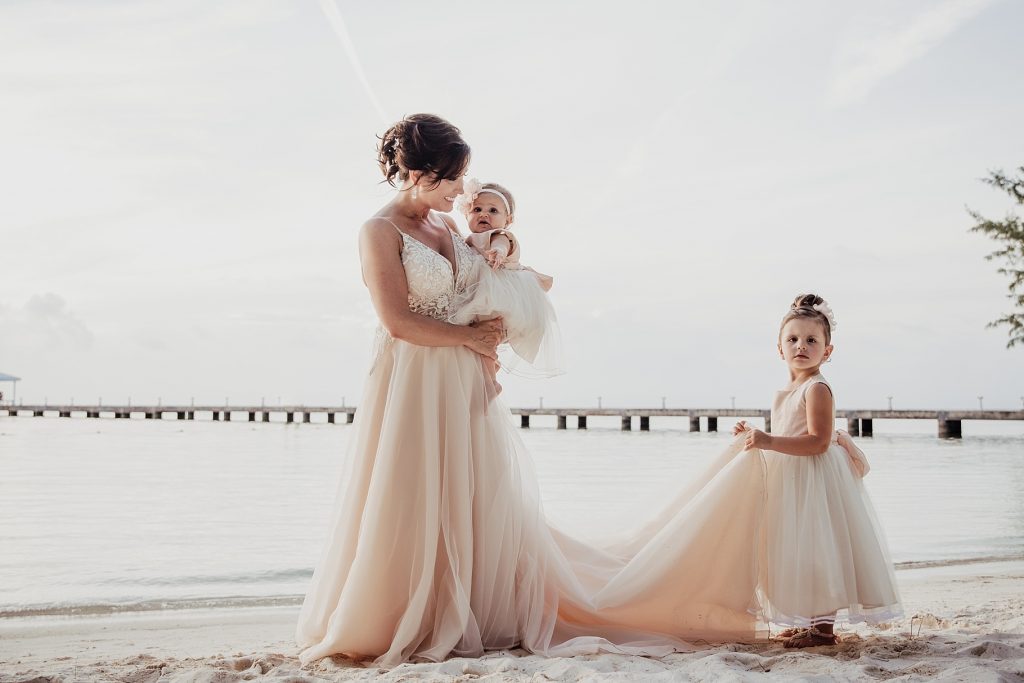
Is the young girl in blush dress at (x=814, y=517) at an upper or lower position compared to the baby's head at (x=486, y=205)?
lower

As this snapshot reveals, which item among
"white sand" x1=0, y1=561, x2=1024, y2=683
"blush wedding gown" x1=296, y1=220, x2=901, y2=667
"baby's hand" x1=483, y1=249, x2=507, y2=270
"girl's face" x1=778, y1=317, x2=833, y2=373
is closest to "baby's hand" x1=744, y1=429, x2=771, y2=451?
"blush wedding gown" x1=296, y1=220, x2=901, y2=667

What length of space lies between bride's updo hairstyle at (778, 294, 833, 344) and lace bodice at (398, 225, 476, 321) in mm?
1350

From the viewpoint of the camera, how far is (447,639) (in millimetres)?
3051

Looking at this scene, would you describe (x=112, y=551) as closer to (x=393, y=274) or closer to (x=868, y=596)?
(x=393, y=274)

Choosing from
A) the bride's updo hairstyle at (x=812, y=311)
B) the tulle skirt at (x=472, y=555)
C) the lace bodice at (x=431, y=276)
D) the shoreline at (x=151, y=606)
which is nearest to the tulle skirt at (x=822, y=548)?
the tulle skirt at (x=472, y=555)

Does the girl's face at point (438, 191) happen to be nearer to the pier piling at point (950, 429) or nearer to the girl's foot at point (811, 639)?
the girl's foot at point (811, 639)

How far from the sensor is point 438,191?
324 centimetres

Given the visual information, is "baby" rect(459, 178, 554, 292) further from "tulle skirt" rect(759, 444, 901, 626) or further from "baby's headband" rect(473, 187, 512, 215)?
"tulle skirt" rect(759, 444, 901, 626)

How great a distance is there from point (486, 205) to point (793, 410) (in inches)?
59.7

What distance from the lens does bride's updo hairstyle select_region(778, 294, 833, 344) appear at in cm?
339

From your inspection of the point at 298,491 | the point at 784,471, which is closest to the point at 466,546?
the point at 784,471

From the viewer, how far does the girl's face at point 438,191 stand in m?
3.22

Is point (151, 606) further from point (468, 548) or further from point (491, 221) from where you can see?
point (491, 221)

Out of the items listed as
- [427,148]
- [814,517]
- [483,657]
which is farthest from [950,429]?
[427,148]
